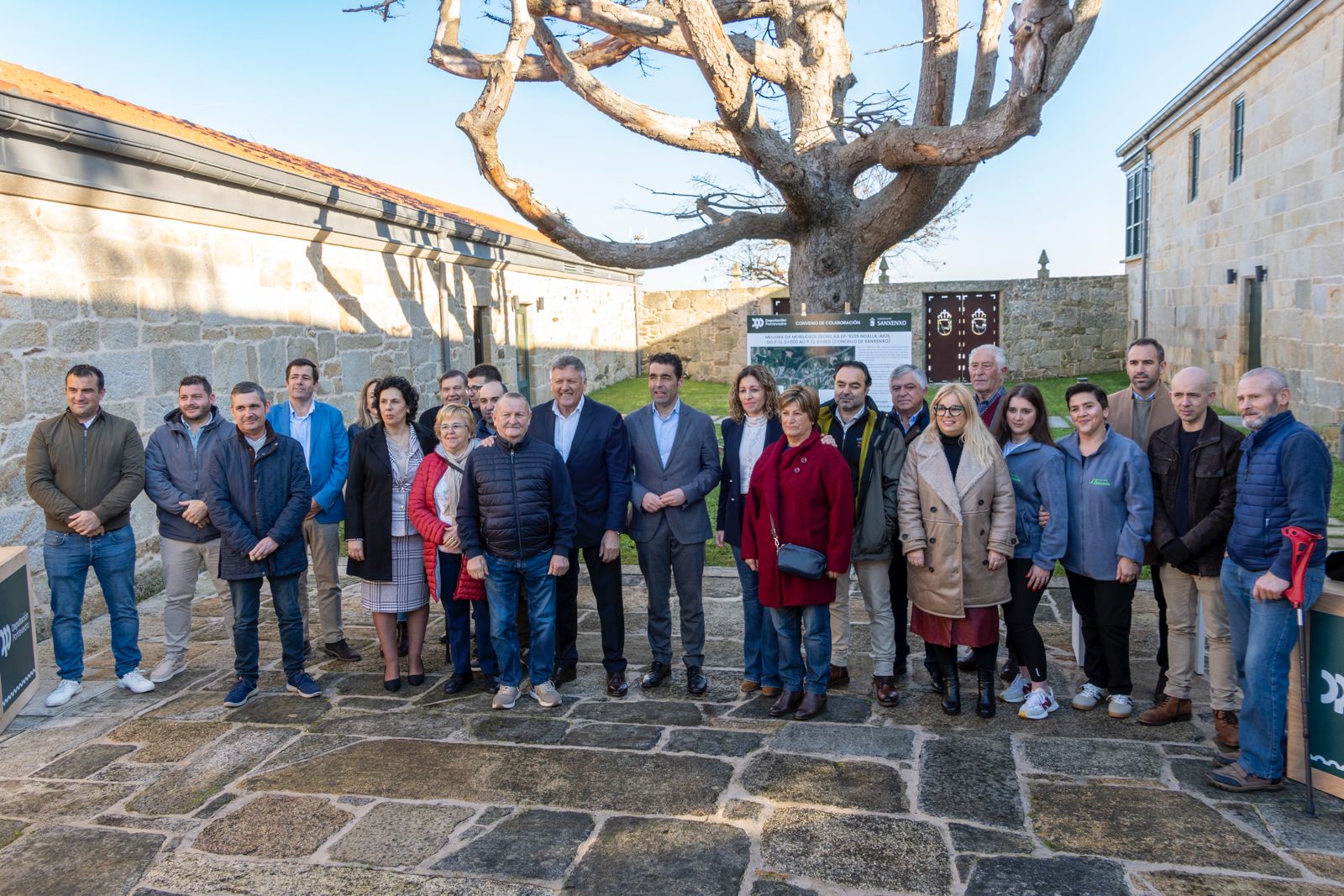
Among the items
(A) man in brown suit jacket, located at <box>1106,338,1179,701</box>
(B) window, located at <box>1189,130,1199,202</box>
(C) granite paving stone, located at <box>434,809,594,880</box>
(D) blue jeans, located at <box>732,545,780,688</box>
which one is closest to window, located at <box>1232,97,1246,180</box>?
(B) window, located at <box>1189,130,1199,202</box>

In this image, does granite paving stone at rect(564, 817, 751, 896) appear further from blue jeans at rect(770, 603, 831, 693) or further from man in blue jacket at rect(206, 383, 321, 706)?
man in blue jacket at rect(206, 383, 321, 706)

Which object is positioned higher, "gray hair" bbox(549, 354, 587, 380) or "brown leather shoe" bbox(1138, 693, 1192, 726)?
"gray hair" bbox(549, 354, 587, 380)

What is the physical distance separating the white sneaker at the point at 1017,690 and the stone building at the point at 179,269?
6080mm

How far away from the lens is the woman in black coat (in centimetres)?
516

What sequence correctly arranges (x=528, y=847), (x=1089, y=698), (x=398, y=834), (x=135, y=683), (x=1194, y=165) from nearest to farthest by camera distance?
1. (x=528, y=847)
2. (x=398, y=834)
3. (x=1089, y=698)
4. (x=135, y=683)
5. (x=1194, y=165)

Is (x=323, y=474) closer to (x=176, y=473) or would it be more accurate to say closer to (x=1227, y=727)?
(x=176, y=473)

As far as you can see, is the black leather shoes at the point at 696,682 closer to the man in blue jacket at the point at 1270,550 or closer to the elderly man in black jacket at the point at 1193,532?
the elderly man in black jacket at the point at 1193,532

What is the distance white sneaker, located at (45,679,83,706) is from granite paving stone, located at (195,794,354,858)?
189 cm

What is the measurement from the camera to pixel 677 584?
5000 millimetres

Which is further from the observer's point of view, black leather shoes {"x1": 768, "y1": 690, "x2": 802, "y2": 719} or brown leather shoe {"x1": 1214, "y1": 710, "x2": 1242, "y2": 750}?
black leather shoes {"x1": 768, "y1": 690, "x2": 802, "y2": 719}

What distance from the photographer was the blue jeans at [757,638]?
4.86m

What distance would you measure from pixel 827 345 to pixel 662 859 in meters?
→ 4.89

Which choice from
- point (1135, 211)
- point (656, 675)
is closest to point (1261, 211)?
point (1135, 211)

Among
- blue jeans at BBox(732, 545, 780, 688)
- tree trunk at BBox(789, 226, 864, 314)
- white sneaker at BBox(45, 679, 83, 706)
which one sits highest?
tree trunk at BBox(789, 226, 864, 314)
